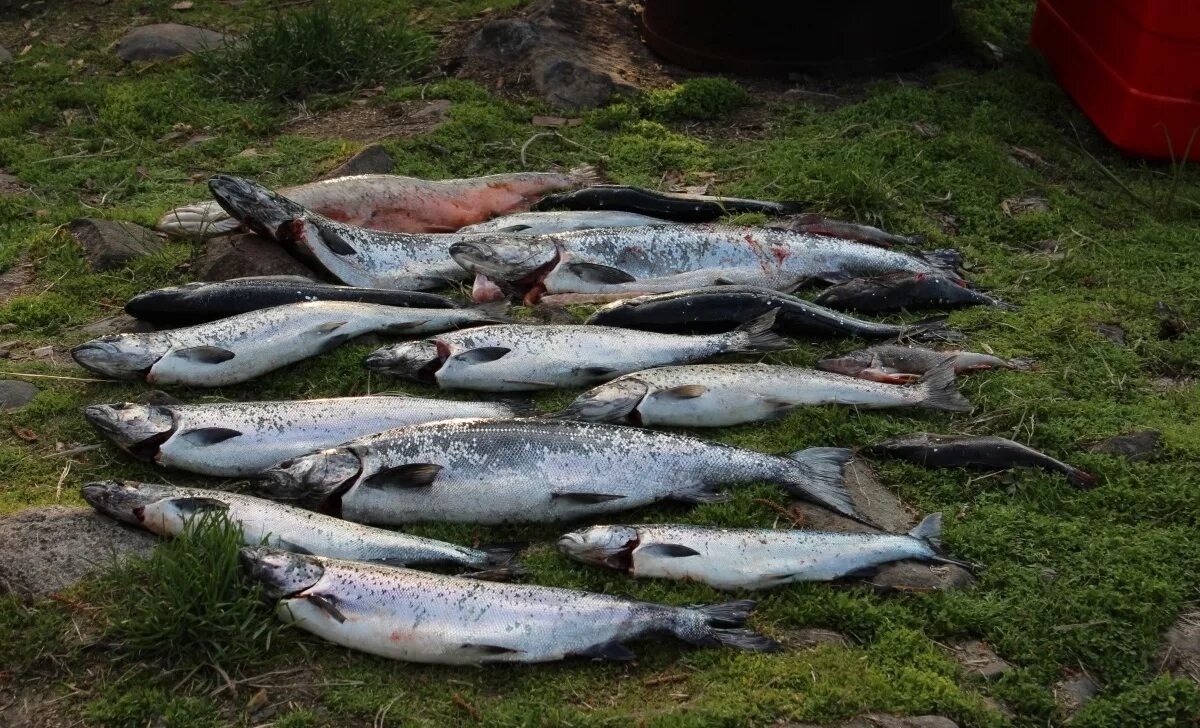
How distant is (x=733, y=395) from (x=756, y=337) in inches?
21.3

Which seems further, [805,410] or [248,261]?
[248,261]

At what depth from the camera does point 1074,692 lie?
3.99 m

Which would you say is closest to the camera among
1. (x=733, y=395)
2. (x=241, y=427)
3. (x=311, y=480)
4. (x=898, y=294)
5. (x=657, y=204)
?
(x=311, y=480)

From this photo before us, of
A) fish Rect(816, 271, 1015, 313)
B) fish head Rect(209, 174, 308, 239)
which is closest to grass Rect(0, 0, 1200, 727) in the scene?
fish Rect(816, 271, 1015, 313)

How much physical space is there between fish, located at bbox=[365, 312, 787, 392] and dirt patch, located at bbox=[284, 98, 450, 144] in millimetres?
3156

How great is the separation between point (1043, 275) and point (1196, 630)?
2837 millimetres

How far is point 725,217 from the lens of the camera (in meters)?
7.08

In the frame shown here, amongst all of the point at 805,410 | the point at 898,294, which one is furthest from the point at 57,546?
the point at 898,294

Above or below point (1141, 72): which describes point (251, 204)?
below

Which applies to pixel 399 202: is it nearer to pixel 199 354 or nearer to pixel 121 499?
pixel 199 354

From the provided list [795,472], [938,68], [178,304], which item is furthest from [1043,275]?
[178,304]

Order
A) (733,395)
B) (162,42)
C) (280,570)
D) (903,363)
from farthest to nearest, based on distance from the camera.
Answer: (162,42), (903,363), (733,395), (280,570)

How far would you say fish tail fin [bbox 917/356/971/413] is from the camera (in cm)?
530

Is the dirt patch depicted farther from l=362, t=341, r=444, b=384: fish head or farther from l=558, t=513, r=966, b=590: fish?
l=558, t=513, r=966, b=590: fish
